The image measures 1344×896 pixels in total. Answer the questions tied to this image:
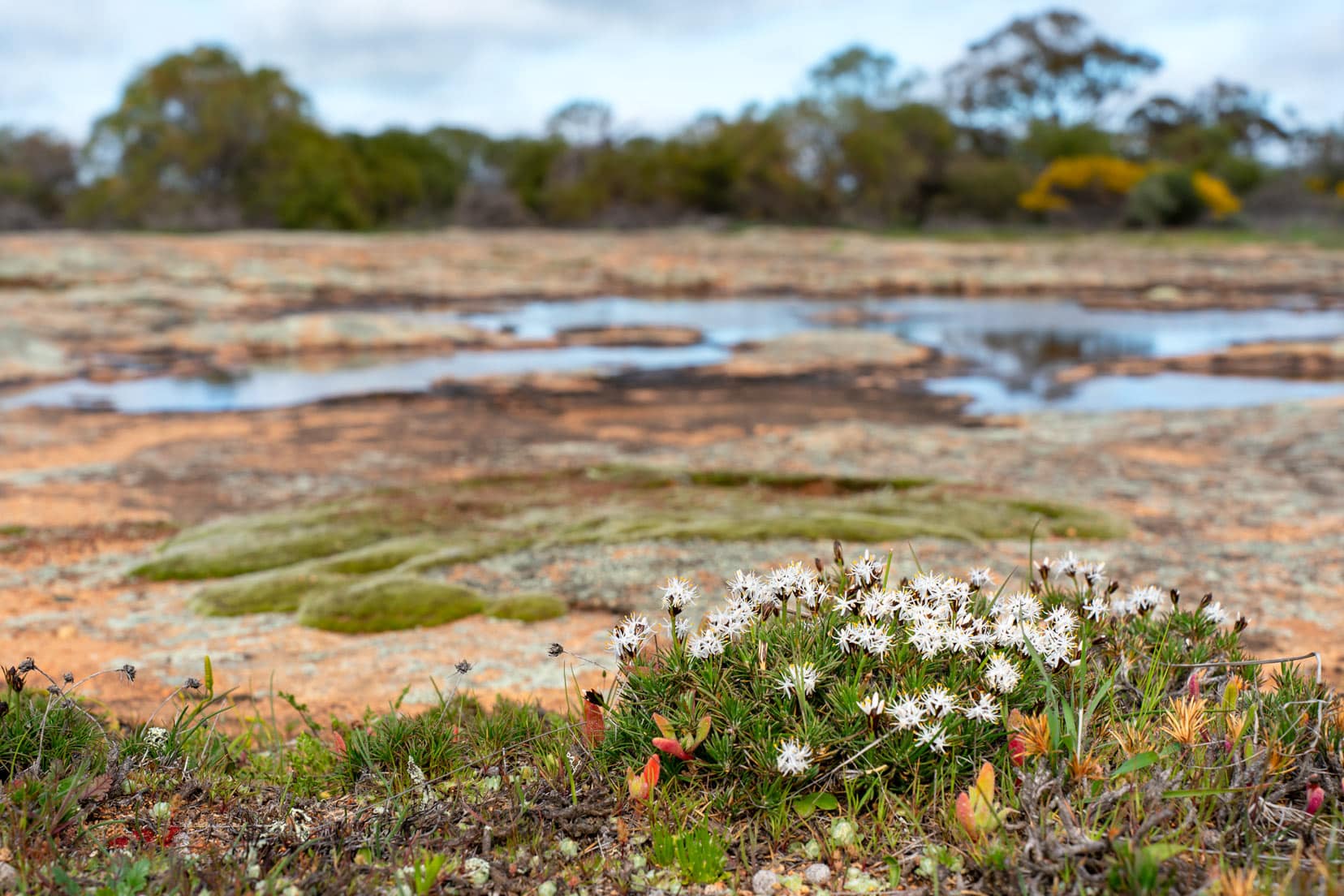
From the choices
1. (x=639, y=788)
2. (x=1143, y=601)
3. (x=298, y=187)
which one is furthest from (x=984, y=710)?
(x=298, y=187)

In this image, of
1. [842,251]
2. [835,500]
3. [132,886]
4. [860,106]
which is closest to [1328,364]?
[835,500]

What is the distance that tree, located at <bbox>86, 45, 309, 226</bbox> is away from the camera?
50.2m

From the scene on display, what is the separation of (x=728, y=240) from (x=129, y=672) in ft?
155

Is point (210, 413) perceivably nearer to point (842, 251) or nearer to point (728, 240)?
point (842, 251)

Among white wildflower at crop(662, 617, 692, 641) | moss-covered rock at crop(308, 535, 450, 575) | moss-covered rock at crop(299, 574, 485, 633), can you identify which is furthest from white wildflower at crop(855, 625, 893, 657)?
moss-covered rock at crop(308, 535, 450, 575)

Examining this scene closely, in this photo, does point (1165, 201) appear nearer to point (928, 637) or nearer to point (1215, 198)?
point (1215, 198)

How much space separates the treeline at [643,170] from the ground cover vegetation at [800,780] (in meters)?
52.3

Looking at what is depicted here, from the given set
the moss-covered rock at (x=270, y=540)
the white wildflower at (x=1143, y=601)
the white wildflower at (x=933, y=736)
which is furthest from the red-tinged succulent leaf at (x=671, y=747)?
the moss-covered rock at (x=270, y=540)

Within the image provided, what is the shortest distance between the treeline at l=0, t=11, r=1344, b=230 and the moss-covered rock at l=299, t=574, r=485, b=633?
4884 cm

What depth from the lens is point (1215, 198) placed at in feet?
171

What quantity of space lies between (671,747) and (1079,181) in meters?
62.0

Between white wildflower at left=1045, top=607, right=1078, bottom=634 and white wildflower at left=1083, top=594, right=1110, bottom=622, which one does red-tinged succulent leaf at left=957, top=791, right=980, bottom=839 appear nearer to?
white wildflower at left=1045, top=607, right=1078, bottom=634

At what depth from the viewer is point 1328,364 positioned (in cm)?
1850

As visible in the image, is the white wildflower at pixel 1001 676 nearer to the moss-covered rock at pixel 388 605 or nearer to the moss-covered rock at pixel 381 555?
the moss-covered rock at pixel 388 605
